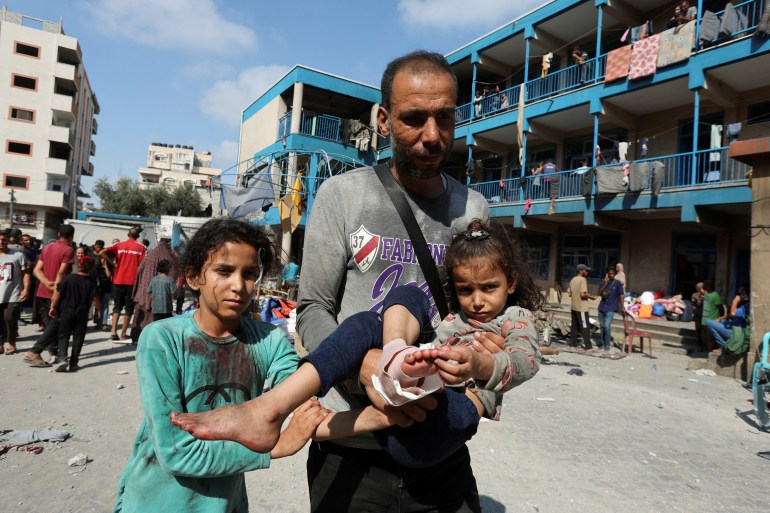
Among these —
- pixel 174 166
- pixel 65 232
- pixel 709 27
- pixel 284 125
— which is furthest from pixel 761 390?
pixel 174 166

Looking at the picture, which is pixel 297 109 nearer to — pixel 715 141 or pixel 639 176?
pixel 639 176

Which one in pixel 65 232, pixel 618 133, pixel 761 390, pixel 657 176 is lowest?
pixel 761 390

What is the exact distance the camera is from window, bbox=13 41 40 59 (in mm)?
39500

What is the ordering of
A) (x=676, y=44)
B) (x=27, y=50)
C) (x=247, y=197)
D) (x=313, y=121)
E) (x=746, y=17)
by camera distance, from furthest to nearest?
1. (x=27, y=50)
2. (x=313, y=121)
3. (x=247, y=197)
4. (x=676, y=44)
5. (x=746, y=17)

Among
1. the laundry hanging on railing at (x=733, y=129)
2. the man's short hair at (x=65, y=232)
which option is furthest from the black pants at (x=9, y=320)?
the laundry hanging on railing at (x=733, y=129)

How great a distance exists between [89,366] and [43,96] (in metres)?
44.9

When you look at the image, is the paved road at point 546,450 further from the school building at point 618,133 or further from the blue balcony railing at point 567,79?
the blue balcony railing at point 567,79

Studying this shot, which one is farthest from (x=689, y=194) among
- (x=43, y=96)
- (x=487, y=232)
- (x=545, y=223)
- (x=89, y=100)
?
(x=89, y=100)

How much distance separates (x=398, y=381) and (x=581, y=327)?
10743 mm

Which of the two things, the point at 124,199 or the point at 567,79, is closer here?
the point at 567,79

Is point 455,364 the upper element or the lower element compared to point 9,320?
upper

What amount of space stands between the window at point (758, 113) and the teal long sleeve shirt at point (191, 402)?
16.1m

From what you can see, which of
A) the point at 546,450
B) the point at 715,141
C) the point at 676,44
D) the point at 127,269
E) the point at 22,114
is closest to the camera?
the point at 546,450

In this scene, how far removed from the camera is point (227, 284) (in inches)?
73.9
